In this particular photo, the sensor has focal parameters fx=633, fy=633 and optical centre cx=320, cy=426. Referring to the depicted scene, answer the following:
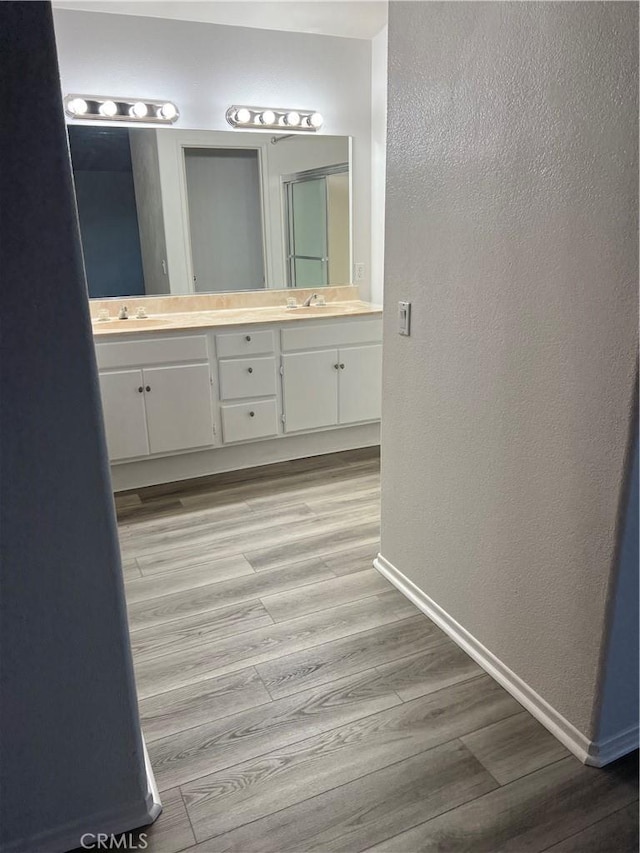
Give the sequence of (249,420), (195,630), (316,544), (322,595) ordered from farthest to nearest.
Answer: (249,420)
(316,544)
(322,595)
(195,630)

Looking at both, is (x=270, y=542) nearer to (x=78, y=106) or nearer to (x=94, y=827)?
(x=94, y=827)

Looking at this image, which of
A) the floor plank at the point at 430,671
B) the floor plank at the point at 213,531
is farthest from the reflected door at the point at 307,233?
the floor plank at the point at 430,671

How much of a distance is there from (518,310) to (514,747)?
1.15 metres

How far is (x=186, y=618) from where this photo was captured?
2.27 meters

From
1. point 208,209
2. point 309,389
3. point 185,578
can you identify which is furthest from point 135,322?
point 185,578

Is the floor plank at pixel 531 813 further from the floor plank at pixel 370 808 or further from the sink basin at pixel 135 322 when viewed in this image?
the sink basin at pixel 135 322

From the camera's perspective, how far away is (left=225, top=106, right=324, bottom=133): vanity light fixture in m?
3.62

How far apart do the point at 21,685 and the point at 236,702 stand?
76cm

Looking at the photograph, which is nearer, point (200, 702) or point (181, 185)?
point (200, 702)

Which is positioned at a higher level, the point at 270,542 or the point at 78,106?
the point at 78,106

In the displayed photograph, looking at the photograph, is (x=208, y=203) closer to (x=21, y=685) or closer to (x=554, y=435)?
(x=554, y=435)

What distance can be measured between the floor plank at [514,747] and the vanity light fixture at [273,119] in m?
3.32

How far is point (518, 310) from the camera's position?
1642 mm

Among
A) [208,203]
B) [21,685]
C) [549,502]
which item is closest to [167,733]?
[21,685]
